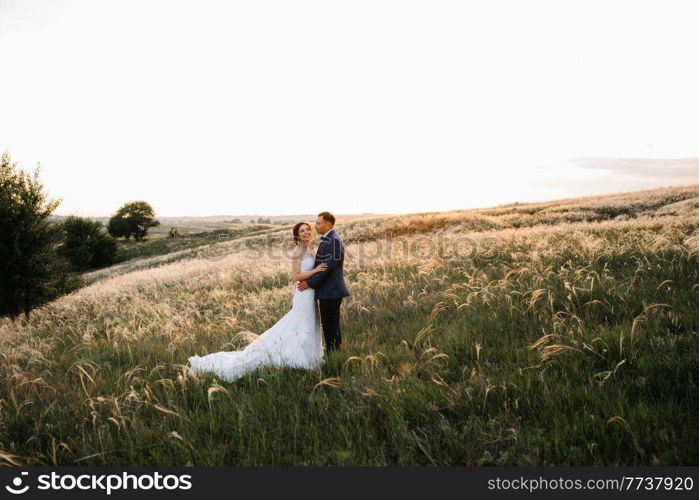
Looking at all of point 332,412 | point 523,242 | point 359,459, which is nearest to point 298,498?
point 359,459

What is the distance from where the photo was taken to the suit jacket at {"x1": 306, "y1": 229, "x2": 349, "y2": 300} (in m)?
6.17

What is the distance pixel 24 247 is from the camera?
48.6ft

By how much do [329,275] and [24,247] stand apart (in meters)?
15.2

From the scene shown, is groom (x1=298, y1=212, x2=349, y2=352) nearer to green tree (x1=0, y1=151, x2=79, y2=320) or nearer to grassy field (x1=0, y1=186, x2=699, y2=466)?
grassy field (x1=0, y1=186, x2=699, y2=466)

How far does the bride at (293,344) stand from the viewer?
216 inches

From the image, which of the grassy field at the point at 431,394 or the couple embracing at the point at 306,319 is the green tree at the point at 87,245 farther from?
the couple embracing at the point at 306,319

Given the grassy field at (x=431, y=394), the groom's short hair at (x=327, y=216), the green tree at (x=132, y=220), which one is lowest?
the grassy field at (x=431, y=394)

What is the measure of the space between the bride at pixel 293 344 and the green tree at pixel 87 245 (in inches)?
2447

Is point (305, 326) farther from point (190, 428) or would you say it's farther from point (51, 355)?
point (51, 355)

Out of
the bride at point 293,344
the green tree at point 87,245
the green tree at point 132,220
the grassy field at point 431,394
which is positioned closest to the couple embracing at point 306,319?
the bride at point 293,344

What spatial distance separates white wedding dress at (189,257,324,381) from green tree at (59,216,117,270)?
62.2m

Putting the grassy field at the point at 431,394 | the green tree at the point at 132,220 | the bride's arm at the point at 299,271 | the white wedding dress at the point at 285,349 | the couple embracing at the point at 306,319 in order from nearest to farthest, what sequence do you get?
1. the grassy field at the point at 431,394
2. the white wedding dress at the point at 285,349
3. the couple embracing at the point at 306,319
4. the bride's arm at the point at 299,271
5. the green tree at the point at 132,220

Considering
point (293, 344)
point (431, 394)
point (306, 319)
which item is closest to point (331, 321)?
point (306, 319)

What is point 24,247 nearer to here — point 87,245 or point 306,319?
point 306,319
